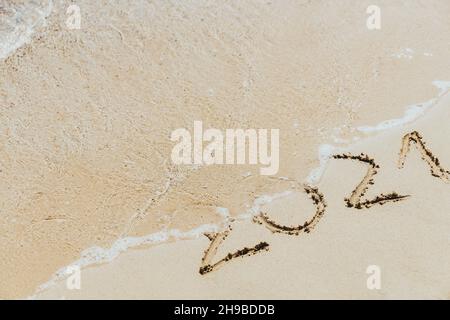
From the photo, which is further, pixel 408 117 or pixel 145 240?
pixel 408 117

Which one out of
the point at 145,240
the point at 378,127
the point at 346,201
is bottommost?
the point at 145,240

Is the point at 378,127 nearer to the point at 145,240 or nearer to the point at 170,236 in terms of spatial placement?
the point at 170,236

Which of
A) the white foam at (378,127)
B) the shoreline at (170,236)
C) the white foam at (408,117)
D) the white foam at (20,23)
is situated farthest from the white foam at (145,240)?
the white foam at (20,23)

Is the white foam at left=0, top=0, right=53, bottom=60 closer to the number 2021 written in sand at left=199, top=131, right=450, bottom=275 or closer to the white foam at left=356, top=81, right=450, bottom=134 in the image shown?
the number 2021 written in sand at left=199, top=131, right=450, bottom=275

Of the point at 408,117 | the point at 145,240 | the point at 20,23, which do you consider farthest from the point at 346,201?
the point at 20,23
